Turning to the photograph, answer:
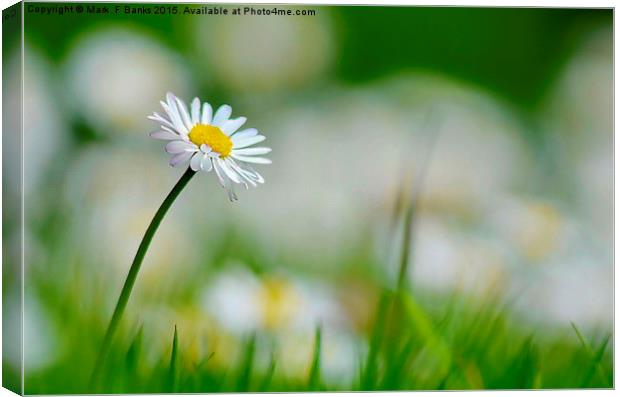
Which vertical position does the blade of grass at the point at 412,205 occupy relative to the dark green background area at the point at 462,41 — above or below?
below

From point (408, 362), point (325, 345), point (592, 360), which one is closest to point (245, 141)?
point (325, 345)

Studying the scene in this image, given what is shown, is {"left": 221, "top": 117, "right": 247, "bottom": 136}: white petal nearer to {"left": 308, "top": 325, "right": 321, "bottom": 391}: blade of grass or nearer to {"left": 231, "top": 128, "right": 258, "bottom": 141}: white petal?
{"left": 231, "top": 128, "right": 258, "bottom": 141}: white petal

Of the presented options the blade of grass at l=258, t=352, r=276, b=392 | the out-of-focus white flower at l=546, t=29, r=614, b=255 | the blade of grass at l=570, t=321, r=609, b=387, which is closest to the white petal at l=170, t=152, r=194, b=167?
the blade of grass at l=258, t=352, r=276, b=392

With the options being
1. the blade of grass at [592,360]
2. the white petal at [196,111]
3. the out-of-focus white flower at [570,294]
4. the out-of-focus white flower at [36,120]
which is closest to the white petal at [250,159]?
the white petal at [196,111]

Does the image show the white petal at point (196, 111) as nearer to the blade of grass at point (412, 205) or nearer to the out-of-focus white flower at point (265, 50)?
the out-of-focus white flower at point (265, 50)

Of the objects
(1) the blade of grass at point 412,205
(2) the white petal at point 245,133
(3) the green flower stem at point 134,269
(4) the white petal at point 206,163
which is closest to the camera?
(3) the green flower stem at point 134,269

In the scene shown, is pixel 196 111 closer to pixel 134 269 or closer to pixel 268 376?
pixel 134 269

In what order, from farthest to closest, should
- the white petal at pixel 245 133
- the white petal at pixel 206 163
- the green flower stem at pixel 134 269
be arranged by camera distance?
the white petal at pixel 245 133 < the white petal at pixel 206 163 < the green flower stem at pixel 134 269
